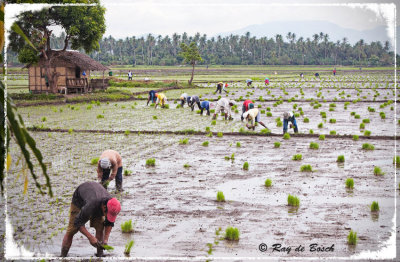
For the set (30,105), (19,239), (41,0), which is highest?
(41,0)

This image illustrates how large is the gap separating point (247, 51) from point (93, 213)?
101 meters

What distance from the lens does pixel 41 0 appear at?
33.0 meters

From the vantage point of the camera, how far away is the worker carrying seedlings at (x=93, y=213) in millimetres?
6543

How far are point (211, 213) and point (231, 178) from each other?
3208 millimetres

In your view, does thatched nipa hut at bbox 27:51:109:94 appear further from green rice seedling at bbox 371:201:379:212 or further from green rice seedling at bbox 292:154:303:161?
green rice seedling at bbox 371:201:379:212

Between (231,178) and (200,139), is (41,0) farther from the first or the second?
(231,178)

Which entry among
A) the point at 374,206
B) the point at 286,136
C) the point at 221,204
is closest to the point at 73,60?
the point at 286,136

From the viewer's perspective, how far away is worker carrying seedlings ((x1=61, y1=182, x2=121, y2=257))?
6.54 metres

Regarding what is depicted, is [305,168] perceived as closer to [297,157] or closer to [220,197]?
[297,157]

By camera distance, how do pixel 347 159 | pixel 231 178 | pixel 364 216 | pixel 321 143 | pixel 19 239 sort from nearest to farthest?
1. pixel 19 239
2. pixel 364 216
3. pixel 231 178
4. pixel 347 159
5. pixel 321 143

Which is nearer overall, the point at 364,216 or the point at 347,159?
the point at 364,216

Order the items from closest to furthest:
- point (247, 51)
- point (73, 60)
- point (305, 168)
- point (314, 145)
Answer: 1. point (305, 168)
2. point (314, 145)
3. point (73, 60)
4. point (247, 51)

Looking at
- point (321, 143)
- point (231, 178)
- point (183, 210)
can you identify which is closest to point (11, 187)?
point (183, 210)

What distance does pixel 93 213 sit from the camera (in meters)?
6.63
